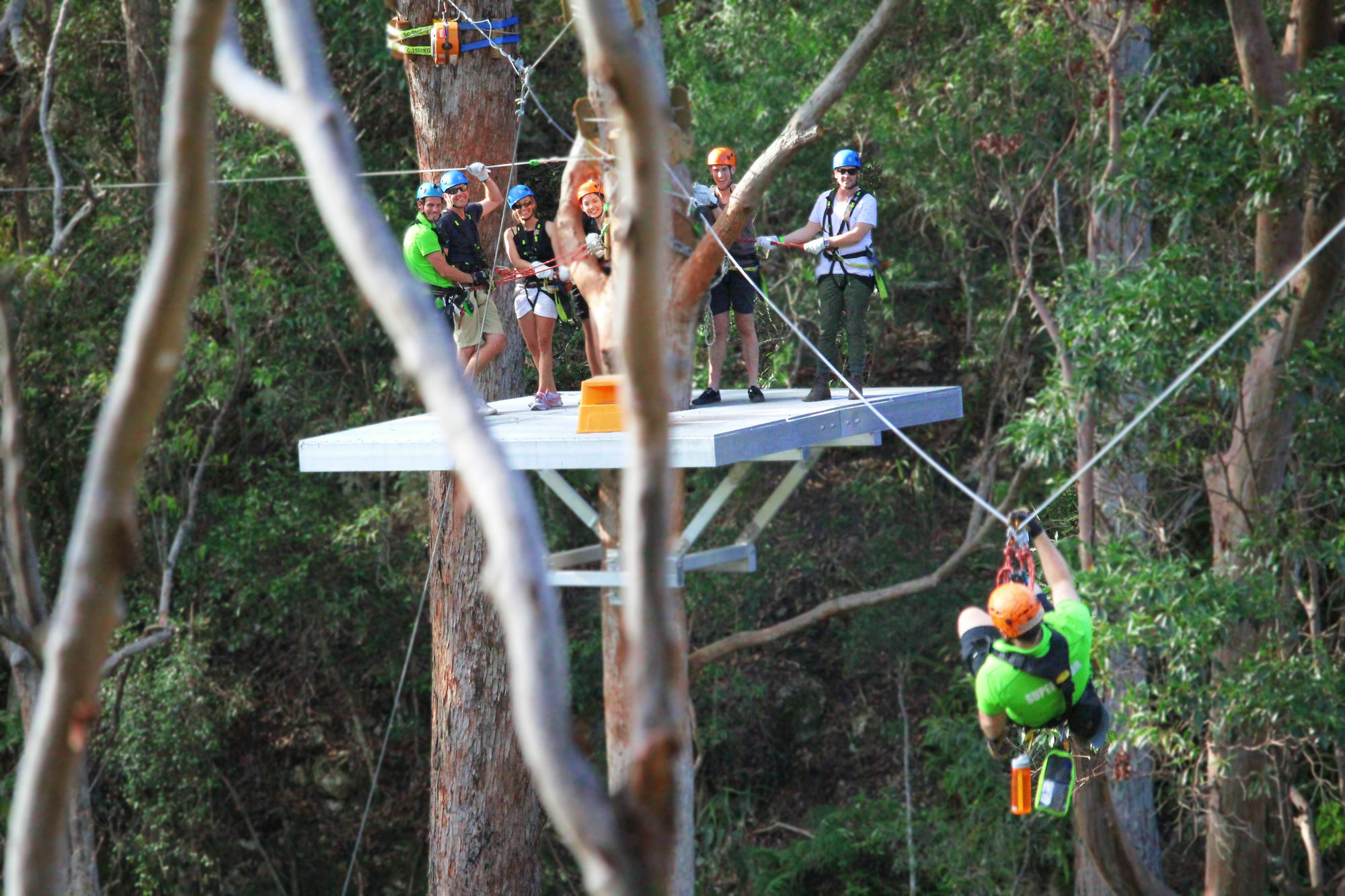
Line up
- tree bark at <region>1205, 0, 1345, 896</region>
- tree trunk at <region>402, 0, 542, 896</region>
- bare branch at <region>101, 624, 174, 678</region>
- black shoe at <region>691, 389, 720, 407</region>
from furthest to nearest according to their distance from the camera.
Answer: bare branch at <region>101, 624, 174, 678</region> → tree bark at <region>1205, 0, 1345, 896</region> → tree trunk at <region>402, 0, 542, 896</region> → black shoe at <region>691, 389, 720, 407</region>

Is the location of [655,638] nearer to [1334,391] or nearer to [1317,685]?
[1317,685]

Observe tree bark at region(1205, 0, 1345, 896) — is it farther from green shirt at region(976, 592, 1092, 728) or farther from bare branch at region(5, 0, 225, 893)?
bare branch at region(5, 0, 225, 893)

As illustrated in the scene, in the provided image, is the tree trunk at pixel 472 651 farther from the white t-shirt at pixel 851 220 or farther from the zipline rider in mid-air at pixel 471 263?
the white t-shirt at pixel 851 220

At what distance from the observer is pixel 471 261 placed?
25.2ft

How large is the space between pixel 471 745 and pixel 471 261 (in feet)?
11.5

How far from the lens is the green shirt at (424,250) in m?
7.58

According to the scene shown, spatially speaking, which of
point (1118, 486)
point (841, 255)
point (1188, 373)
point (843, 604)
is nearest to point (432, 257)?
→ point (841, 255)

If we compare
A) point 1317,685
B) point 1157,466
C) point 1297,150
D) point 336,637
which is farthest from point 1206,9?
point 336,637

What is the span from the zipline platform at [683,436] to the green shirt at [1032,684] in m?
1.38

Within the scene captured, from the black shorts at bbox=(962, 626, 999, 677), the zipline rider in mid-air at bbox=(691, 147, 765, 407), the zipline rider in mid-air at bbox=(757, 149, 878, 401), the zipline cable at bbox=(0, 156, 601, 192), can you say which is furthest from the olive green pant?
the black shorts at bbox=(962, 626, 999, 677)

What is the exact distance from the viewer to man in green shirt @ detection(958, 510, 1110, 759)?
16.8 feet

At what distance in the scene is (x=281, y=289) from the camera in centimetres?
1320

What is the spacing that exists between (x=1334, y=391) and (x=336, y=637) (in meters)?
9.04

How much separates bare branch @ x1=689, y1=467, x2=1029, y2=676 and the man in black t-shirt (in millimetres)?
5316
